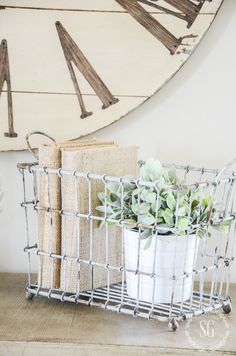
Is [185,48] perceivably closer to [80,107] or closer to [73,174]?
[80,107]

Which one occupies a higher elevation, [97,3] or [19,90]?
[97,3]

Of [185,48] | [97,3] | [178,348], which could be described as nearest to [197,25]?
[185,48]

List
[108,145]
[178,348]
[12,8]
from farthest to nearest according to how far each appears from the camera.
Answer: [12,8]
[108,145]
[178,348]

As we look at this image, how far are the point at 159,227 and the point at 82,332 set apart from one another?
18cm

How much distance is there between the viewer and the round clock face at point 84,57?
1004 millimetres

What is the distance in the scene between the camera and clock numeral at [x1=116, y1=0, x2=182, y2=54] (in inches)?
39.5

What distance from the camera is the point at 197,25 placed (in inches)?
39.2

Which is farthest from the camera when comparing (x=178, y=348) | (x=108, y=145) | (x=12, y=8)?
(x=12, y=8)

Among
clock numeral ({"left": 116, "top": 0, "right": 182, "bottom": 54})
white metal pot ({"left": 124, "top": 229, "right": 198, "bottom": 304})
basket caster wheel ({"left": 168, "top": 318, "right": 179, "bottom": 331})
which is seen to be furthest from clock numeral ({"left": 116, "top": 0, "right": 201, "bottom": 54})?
basket caster wheel ({"left": 168, "top": 318, "right": 179, "bottom": 331})

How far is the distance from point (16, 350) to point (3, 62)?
54cm

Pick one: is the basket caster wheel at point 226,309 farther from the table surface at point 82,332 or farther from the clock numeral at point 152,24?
the clock numeral at point 152,24

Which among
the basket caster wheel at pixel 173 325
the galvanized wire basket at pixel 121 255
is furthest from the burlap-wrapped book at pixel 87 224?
the basket caster wheel at pixel 173 325

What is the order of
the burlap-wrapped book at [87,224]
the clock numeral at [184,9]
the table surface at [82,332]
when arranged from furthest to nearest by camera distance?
the clock numeral at [184,9] → the burlap-wrapped book at [87,224] → the table surface at [82,332]

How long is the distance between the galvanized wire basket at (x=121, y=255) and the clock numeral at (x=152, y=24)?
237 millimetres
